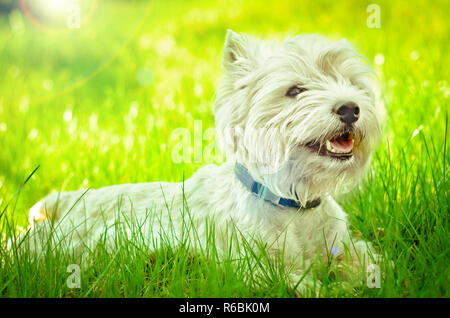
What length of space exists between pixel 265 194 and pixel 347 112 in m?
0.77

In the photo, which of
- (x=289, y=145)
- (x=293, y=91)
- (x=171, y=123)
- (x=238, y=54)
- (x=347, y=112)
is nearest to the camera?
(x=347, y=112)

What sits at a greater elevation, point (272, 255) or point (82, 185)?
point (82, 185)

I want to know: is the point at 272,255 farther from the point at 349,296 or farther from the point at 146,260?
the point at 146,260

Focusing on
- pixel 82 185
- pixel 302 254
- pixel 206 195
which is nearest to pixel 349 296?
pixel 302 254

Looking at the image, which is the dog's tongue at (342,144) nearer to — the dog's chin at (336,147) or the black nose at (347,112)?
the dog's chin at (336,147)

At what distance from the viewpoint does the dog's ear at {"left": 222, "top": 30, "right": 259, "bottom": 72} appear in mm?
3191

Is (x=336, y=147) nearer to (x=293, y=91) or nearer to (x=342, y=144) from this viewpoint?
(x=342, y=144)

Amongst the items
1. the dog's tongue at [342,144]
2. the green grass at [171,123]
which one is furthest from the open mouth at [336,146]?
the green grass at [171,123]

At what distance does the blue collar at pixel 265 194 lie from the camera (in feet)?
10.2

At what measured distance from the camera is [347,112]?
9.09ft

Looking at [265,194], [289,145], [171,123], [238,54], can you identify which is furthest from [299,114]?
[171,123]

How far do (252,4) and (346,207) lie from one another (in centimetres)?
654

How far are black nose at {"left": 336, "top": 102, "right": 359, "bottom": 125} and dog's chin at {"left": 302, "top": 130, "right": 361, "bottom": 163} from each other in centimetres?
15

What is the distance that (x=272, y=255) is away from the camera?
3047 mm
